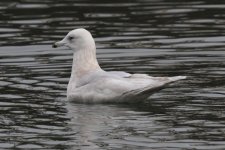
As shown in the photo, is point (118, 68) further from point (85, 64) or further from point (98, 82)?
point (98, 82)

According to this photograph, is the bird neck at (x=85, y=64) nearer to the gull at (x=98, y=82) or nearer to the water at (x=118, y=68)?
the gull at (x=98, y=82)

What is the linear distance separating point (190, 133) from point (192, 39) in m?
8.11

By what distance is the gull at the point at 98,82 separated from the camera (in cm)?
1568

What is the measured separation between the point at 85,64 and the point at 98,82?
2.65ft

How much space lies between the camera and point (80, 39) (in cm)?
1695

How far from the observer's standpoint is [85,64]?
16844 mm

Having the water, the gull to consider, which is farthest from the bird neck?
the water

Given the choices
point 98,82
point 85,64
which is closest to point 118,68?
point 85,64

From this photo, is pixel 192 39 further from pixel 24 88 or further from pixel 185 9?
pixel 24 88

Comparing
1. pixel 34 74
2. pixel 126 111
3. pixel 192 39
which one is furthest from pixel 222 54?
pixel 126 111

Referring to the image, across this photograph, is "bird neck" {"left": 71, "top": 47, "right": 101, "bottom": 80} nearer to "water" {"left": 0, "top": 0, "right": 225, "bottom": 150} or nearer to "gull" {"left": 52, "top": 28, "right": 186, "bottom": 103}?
"gull" {"left": 52, "top": 28, "right": 186, "bottom": 103}

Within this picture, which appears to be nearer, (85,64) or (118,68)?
(85,64)

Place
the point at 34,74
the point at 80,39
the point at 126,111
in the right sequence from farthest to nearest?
the point at 34,74 < the point at 80,39 < the point at 126,111

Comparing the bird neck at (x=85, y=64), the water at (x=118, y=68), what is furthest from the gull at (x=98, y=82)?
the water at (x=118, y=68)
